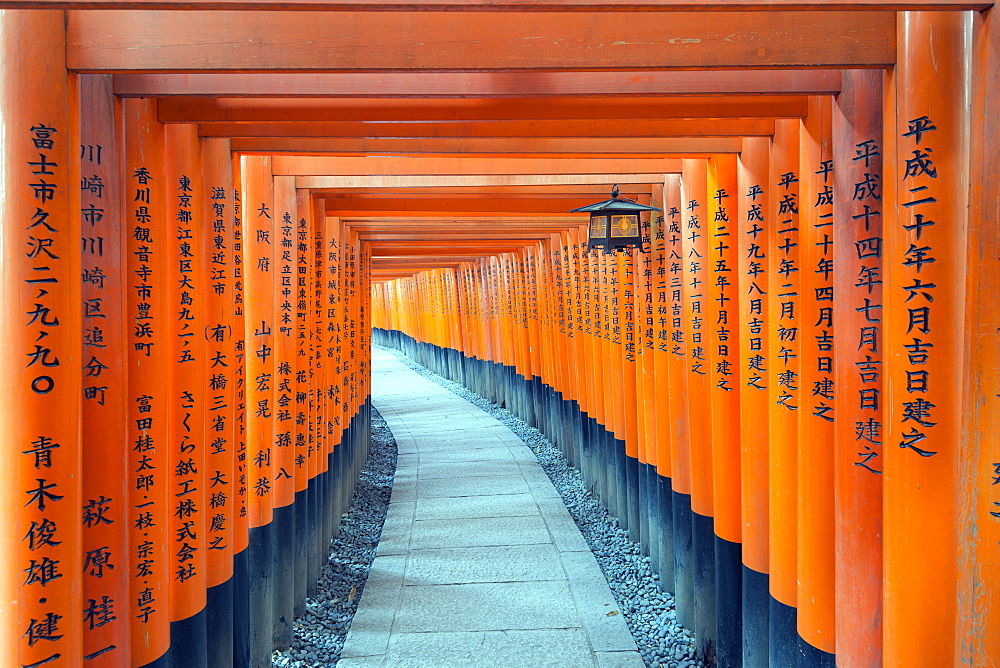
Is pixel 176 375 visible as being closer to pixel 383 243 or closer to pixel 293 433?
pixel 293 433

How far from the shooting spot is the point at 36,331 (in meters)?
2.78

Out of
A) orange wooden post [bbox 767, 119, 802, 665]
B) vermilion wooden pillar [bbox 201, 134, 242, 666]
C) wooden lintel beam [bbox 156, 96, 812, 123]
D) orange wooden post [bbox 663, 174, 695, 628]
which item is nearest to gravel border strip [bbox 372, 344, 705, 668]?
orange wooden post [bbox 663, 174, 695, 628]

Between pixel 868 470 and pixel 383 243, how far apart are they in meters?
12.5

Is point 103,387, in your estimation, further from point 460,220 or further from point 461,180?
point 460,220

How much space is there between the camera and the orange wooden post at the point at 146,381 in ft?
12.1

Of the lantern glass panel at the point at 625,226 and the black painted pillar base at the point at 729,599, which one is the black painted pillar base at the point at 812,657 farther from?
the lantern glass panel at the point at 625,226

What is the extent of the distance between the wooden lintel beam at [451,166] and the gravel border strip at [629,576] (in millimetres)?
3770

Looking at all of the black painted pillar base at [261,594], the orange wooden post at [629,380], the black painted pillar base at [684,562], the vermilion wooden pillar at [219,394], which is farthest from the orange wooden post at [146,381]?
the orange wooden post at [629,380]

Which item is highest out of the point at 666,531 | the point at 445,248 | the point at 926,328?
the point at 445,248

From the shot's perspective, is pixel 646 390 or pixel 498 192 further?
pixel 498 192

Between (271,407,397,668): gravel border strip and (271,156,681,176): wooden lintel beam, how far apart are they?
3.82m

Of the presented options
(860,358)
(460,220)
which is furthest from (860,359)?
(460,220)

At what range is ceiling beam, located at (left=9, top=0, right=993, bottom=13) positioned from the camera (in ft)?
7.18

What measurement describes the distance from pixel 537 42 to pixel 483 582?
5.77 meters
